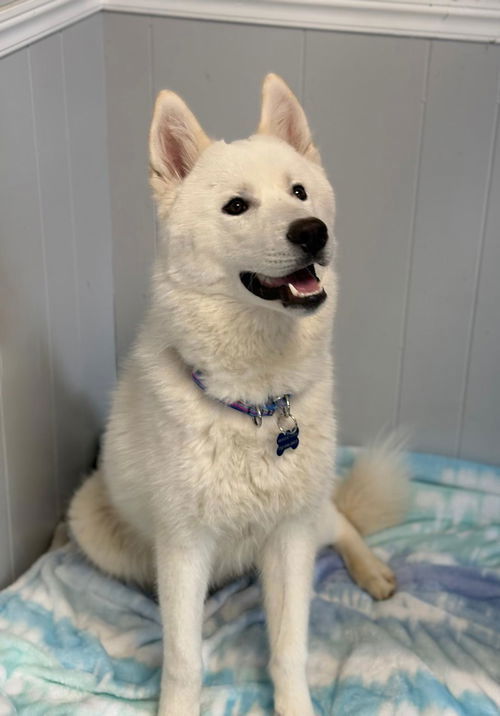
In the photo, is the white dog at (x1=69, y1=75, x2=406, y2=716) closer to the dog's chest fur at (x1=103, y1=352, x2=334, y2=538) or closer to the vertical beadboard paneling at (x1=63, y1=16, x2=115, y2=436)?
the dog's chest fur at (x1=103, y1=352, x2=334, y2=538)

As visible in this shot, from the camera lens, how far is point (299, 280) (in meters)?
1.39

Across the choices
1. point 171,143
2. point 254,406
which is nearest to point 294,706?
point 254,406

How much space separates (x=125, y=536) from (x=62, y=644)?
0.26 metres

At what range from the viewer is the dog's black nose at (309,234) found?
1294 mm

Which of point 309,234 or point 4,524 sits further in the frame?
point 4,524

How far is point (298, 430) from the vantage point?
1.53 meters

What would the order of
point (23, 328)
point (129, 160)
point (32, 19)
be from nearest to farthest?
1. point (32, 19)
2. point (23, 328)
3. point (129, 160)

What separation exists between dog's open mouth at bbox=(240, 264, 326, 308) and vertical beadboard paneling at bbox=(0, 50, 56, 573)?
2.15 ft

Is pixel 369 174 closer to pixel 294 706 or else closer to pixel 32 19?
pixel 32 19

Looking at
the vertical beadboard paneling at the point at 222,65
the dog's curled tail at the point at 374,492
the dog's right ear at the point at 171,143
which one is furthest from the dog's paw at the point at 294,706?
the vertical beadboard paneling at the point at 222,65

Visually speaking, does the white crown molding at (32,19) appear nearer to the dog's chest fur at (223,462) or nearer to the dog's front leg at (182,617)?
the dog's chest fur at (223,462)

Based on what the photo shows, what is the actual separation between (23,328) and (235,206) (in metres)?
0.70

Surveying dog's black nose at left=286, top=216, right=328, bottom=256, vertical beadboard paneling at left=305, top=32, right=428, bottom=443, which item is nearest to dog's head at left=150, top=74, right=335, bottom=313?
dog's black nose at left=286, top=216, right=328, bottom=256

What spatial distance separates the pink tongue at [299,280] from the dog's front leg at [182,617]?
1.60 ft
